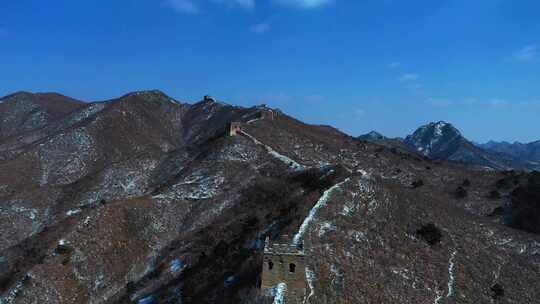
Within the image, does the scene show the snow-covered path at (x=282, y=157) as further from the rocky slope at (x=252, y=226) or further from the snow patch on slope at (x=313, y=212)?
the snow patch on slope at (x=313, y=212)

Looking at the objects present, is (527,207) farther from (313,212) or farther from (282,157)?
(313,212)

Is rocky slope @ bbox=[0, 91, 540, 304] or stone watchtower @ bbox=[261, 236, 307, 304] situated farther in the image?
rocky slope @ bbox=[0, 91, 540, 304]

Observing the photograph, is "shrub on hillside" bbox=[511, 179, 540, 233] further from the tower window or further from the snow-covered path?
the tower window

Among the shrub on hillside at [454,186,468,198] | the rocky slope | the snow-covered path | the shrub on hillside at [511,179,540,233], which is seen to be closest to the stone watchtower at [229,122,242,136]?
the snow-covered path

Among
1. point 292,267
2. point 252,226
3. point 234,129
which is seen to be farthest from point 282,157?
point 292,267

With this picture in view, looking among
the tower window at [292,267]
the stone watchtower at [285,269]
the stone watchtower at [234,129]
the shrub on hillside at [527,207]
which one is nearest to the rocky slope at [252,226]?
the shrub on hillside at [527,207]

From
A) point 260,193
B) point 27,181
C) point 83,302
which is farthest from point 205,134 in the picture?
point 83,302

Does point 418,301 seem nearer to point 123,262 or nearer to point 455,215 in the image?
point 455,215
